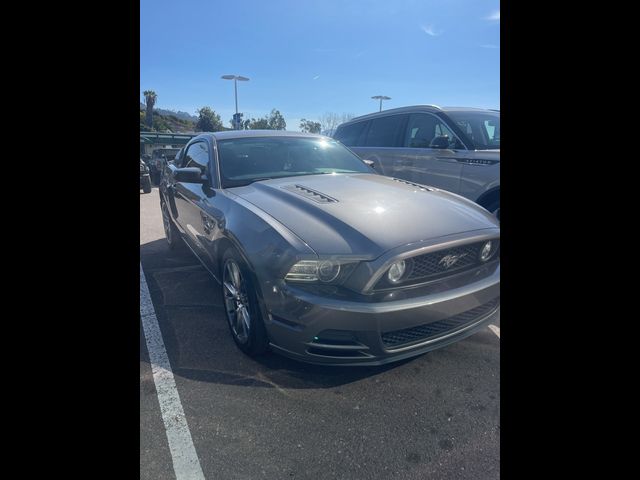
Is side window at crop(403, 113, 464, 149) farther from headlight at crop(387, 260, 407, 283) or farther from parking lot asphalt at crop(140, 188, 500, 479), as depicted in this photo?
headlight at crop(387, 260, 407, 283)

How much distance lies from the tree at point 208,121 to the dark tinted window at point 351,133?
3227cm

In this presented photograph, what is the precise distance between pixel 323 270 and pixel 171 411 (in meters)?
1.19

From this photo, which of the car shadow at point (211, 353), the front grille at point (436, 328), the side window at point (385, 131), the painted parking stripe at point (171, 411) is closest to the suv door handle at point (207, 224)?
the car shadow at point (211, 353)

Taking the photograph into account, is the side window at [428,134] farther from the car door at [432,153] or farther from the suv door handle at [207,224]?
the suv door handle at [207,224]

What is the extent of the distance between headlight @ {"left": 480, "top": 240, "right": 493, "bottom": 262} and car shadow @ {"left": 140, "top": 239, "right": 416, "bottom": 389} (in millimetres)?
856

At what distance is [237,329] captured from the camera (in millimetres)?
2520

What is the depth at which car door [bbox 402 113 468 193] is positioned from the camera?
4.61 meters

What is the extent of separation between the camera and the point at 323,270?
191 cm

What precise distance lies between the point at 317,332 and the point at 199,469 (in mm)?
833

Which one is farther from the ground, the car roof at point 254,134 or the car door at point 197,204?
the car roof at point 254,134

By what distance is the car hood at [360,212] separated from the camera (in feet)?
6.48

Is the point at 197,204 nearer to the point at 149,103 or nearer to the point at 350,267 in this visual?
the point at 350,267

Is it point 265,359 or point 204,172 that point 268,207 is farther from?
point 204,172

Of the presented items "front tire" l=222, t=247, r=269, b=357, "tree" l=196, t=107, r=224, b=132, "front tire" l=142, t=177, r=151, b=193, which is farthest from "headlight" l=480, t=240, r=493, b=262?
"tree" l=196, t=107, r=224, b=132
